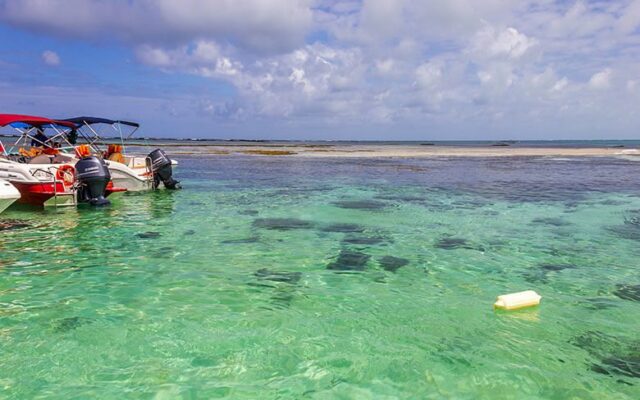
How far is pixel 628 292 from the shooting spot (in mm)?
9102

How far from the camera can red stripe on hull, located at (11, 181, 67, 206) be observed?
55.8 ft

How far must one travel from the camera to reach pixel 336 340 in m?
6.94

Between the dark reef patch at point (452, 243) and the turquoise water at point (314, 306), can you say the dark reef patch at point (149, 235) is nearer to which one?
the turquoise water at point (314, 306)

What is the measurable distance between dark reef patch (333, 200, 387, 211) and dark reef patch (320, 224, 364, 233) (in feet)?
12.1

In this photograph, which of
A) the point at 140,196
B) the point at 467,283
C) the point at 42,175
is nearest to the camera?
the point at 467,283

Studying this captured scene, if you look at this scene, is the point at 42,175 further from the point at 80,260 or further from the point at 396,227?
the point at 396,227

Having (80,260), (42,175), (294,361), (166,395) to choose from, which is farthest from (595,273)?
(42,175)

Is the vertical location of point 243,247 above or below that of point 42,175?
below

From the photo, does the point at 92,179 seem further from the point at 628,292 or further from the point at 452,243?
the point at 628,292

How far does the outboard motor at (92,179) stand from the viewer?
1791 cm

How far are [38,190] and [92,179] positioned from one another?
1829mm

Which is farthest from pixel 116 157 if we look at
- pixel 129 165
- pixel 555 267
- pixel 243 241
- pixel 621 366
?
pixel 621 366

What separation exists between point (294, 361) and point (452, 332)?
2562 mm

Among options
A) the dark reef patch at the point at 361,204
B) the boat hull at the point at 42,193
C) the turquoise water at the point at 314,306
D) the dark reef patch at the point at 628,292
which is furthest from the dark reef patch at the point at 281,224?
the dark reef patch at the point at 628,292
